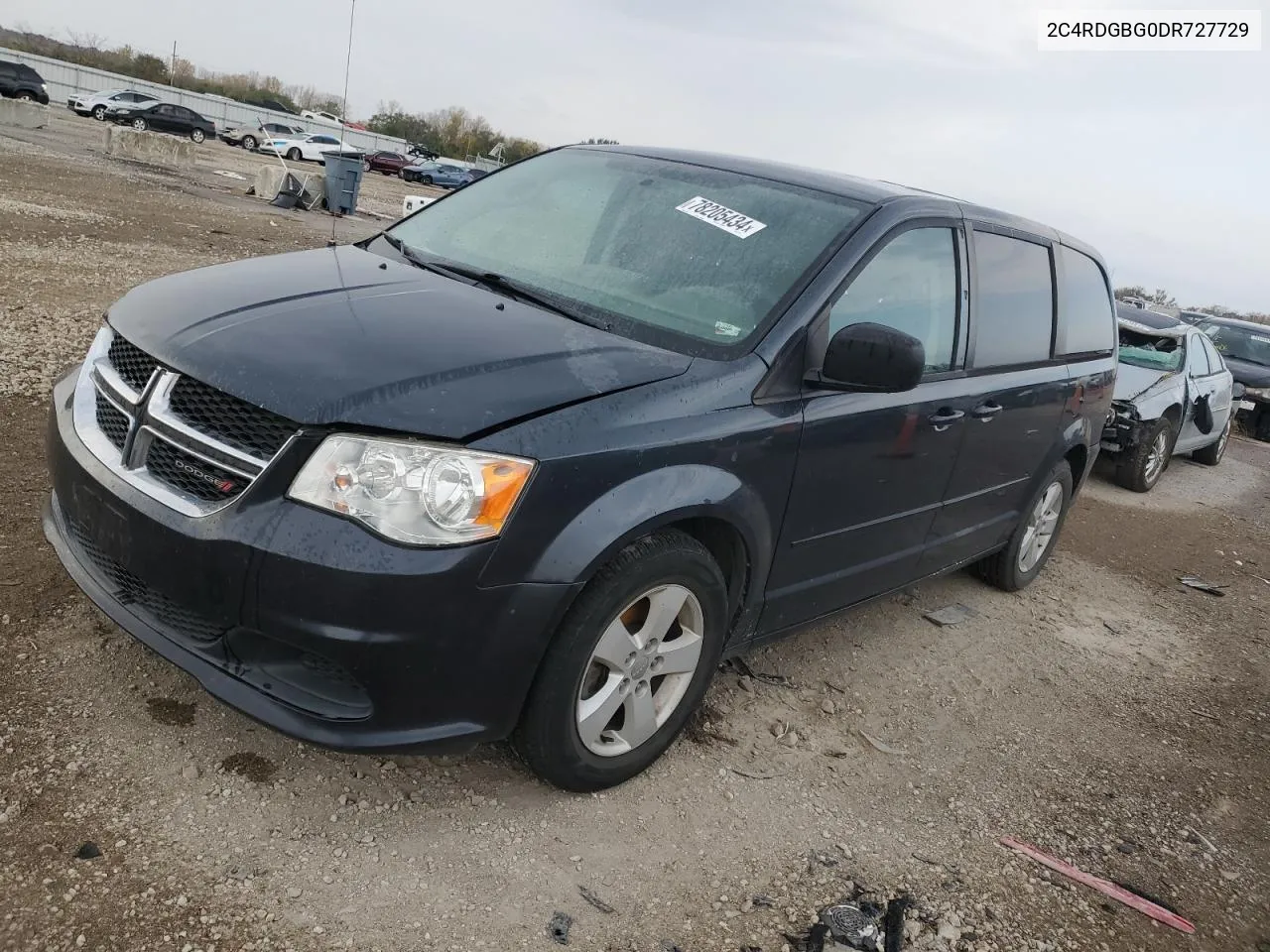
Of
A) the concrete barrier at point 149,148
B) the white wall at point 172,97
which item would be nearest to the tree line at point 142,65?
the white wall at point 172,97

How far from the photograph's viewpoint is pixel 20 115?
25.2 metres

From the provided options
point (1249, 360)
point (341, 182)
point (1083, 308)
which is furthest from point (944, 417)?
point (341, 182)

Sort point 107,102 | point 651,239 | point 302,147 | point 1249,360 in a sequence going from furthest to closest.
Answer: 1. point 302,147
2. point 107,102
3. point 1249,360
4. point 651,239

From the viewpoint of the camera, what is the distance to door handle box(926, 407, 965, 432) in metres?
3.57

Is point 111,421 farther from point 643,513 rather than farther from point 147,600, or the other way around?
point 643,513

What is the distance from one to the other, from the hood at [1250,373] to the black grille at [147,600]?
1407 cm

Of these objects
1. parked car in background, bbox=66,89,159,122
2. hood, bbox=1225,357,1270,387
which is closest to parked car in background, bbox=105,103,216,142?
parked car in background, bbox=66,89,159,122

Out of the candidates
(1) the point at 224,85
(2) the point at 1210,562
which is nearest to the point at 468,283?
A: (2) the point at 1210,562

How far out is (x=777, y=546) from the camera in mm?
3053

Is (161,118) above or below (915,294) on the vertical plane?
below

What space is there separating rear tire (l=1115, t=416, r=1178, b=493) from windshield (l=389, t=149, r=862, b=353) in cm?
649

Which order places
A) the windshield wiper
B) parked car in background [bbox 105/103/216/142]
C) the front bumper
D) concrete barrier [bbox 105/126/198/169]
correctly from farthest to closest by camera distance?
parked car in background [bbox 105/103/216/142]
concrete barrier [bbox 105/126/198/169]
the windshield wiper
the front bumper

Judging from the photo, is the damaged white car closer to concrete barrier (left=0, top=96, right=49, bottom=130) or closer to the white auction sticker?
the white auction sticker

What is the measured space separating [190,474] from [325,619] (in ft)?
1.77
